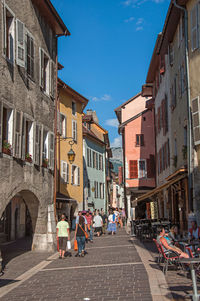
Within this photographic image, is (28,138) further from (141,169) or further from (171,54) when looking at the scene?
(141,169)

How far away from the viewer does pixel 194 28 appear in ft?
51.6

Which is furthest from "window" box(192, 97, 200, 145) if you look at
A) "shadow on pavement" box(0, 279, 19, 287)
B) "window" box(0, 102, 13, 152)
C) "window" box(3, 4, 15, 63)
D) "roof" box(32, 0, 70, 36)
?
"shadow on pavement" box(0, 279, 19, 287)

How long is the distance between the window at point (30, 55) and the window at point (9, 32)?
4.66 feet

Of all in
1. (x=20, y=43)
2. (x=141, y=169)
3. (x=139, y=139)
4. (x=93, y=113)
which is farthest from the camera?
(x=93, y=113)

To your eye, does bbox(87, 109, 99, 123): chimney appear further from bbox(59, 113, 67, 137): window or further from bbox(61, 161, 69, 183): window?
bbox(61, 161, 69, 183): window

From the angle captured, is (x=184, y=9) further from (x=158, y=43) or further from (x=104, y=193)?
(x=104, y=193)

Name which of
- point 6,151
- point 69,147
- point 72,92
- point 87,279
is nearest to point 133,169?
point 69,147

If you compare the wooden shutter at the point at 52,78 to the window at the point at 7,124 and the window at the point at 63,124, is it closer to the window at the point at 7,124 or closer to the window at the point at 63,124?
the window at the point at 7,124

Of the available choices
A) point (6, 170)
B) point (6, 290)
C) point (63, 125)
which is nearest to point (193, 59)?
point (6, 170)

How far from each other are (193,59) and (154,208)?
1189 centimetres

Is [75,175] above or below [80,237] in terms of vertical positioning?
above

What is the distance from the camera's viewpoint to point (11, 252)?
55.7 ft

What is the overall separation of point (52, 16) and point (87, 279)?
12010mm

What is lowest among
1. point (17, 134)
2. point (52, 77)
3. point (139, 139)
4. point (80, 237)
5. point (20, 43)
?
point (80, 237)
